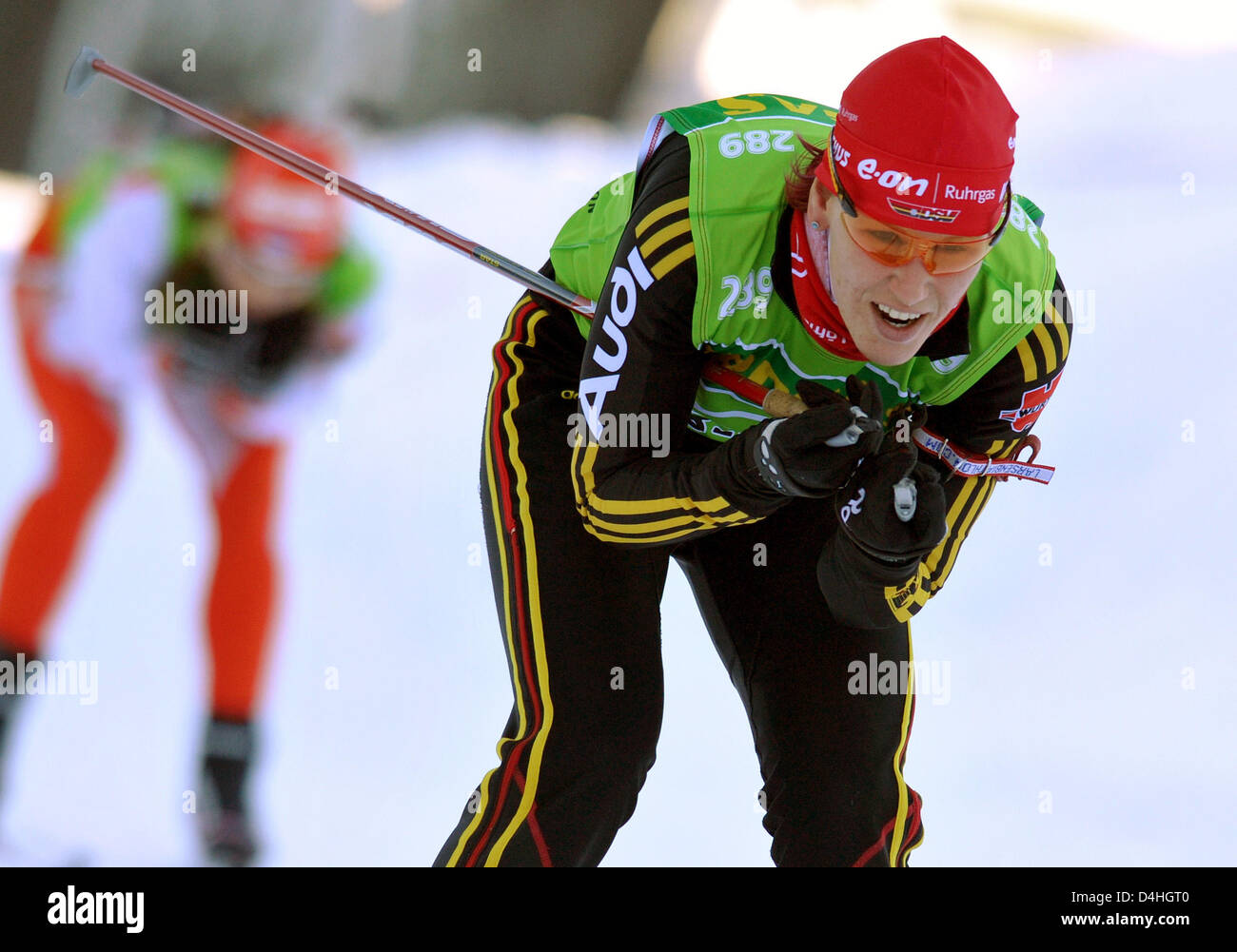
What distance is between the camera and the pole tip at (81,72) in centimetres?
286

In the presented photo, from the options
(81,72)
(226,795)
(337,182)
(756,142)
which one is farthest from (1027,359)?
(226,795)

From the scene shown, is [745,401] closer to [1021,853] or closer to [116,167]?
[1021,853]

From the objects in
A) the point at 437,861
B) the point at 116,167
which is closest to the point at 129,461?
the point at 116,167

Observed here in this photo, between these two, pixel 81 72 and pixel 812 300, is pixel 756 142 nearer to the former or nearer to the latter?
pixel 812 300

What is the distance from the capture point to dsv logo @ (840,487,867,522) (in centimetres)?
202

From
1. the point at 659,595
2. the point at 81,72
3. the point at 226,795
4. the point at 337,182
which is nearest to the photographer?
the point at 659,595

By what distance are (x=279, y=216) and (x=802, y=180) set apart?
7.07 ft

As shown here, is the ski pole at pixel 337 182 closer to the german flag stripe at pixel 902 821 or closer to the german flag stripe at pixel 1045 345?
the german flag stripe at pixel 1045 345

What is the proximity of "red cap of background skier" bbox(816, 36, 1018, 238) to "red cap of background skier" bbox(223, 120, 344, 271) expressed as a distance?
228cm

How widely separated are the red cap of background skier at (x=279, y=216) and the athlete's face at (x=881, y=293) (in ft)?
7.15

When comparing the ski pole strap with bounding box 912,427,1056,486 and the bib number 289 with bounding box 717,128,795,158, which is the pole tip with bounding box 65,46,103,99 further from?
the ski pole strap with bounding box 912,427,1056,486

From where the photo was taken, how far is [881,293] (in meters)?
1.94

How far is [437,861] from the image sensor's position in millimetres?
2178

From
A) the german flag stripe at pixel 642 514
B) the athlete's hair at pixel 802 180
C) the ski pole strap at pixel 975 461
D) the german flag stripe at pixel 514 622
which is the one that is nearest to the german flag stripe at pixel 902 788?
the ski pole strap at pixel 975 461
